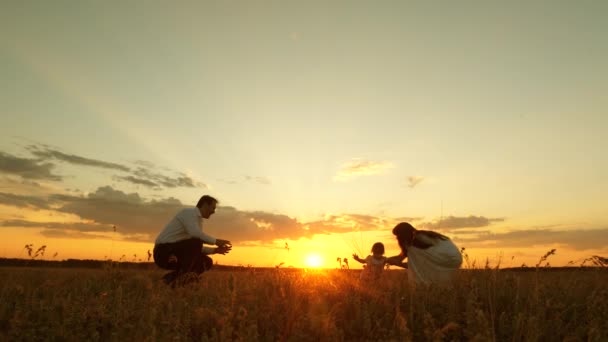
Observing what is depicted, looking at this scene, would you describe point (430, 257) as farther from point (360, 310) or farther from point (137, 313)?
point (137, 313)

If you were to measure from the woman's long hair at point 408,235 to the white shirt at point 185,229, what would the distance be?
3.38m

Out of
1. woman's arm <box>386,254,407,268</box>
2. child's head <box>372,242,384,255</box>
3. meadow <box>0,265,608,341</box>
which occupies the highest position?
child's head <box>372,242,384,255</box>

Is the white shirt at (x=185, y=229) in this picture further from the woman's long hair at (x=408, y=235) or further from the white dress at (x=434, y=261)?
the white dress at (x=434, y=261)

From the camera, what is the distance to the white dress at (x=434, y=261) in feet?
→ 25.7

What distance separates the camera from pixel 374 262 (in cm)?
901

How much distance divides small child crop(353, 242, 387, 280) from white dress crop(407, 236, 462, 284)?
0.66 m

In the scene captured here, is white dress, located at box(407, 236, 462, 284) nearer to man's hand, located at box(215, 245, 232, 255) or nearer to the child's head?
the child's head

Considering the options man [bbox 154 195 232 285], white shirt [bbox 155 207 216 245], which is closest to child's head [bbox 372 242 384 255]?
man [bbox 154 195 232 285]

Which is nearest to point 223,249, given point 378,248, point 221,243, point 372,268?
point 221,243

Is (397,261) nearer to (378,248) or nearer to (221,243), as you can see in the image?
(378,248)

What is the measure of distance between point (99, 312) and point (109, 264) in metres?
4.16

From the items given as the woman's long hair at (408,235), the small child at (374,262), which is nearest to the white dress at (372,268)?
the small child at (374,262)

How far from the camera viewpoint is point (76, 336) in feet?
11.9

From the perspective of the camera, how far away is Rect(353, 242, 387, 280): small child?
7.36 metres
